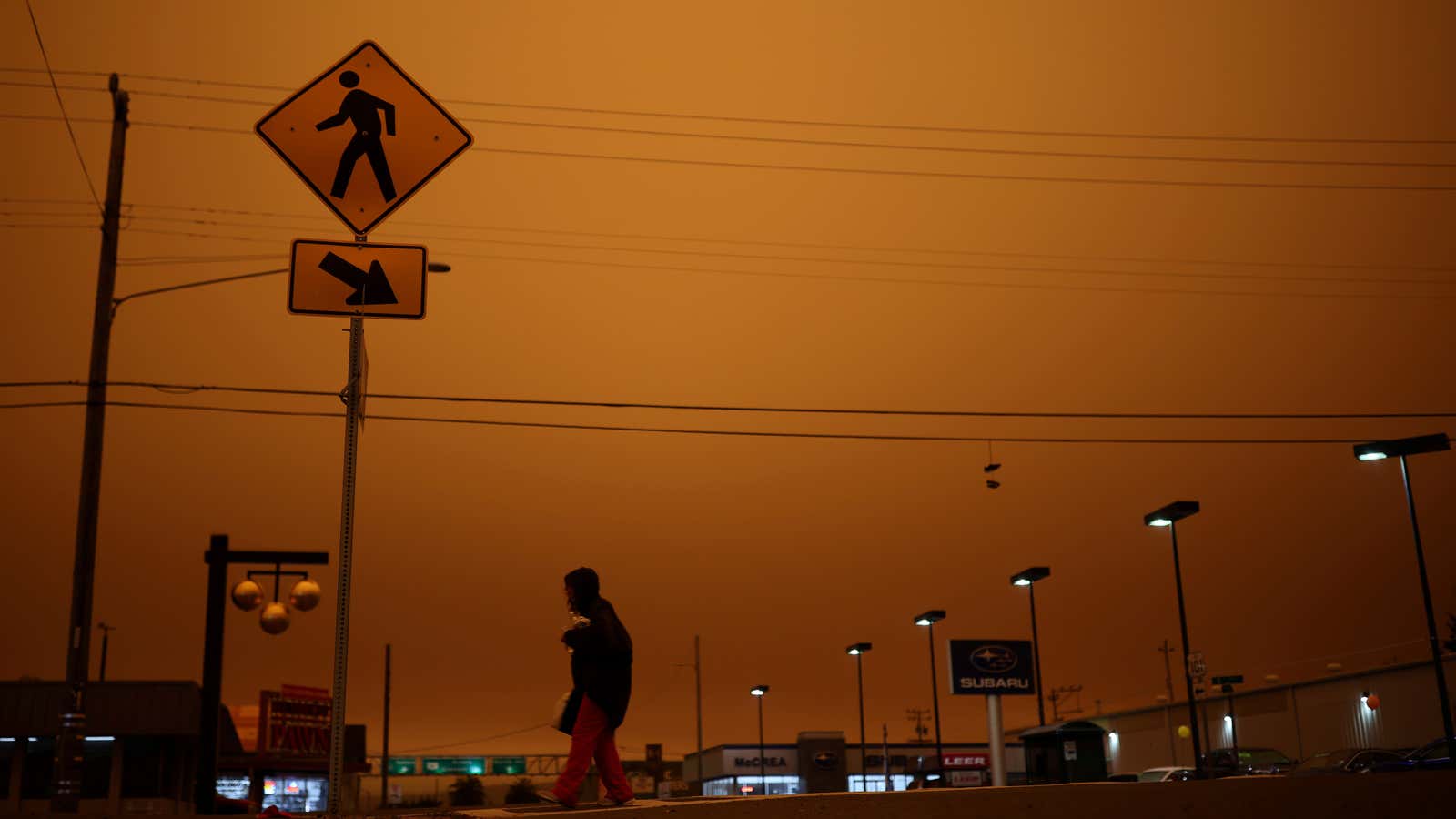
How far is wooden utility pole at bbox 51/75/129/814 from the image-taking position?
1577cm

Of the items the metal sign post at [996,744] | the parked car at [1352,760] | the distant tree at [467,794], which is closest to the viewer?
the metal sign post at [996,744]

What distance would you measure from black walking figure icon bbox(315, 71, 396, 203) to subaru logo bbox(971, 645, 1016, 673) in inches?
726

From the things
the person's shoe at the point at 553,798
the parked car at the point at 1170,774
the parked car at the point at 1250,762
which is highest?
the parked car at the point at 1250,762

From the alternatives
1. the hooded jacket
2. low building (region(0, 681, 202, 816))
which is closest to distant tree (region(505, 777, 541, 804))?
low building (region(0, 681, 202, 816))

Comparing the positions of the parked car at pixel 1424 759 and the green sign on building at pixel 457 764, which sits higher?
the green sign on building at pixel 457 764

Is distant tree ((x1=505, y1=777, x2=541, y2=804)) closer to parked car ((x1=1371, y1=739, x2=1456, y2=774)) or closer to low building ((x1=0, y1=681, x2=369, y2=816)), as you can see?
low building ((x1=0, y1=681, x2=369, y2=816))

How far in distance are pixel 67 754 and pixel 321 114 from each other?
12.2 meters

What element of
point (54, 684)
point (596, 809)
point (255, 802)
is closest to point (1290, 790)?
point (596, 809)

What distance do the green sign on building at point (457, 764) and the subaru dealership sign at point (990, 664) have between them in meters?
73.0

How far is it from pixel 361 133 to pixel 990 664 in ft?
63.0

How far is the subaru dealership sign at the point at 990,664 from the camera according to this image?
23594 millimetres

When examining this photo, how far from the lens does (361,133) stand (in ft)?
21.2

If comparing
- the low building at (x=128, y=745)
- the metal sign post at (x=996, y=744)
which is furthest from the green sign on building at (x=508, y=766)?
the metal sign post at (x=996, y=744)

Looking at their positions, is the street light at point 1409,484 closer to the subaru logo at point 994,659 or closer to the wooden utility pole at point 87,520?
the subaru logo at point 994,659
